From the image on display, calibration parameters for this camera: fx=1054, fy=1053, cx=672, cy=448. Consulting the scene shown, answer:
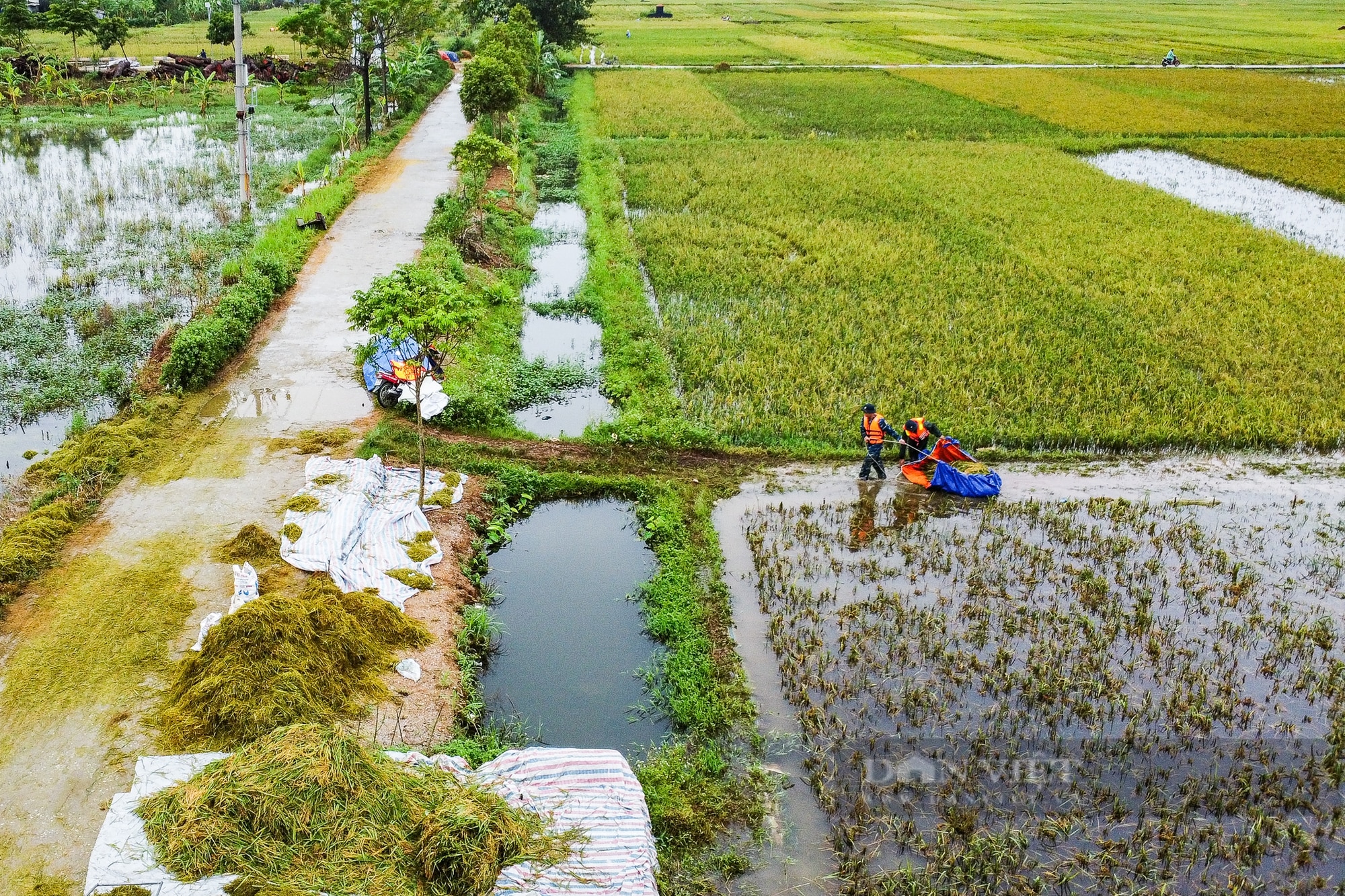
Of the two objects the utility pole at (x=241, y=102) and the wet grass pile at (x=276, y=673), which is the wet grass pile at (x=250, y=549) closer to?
the wet grass pile at (x=276, y=673)

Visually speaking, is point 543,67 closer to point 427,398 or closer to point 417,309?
point 427,398

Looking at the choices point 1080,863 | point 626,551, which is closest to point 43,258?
point 626,551

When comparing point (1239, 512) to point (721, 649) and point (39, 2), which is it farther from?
point (39, 2)

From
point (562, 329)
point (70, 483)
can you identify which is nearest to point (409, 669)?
point (70, 483)

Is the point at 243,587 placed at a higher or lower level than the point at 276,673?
higher

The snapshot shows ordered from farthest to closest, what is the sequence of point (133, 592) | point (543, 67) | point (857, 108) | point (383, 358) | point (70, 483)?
point (543, 67) < point (857, 108) < point (383, 358) < point (70, 483) < point (133, 592)

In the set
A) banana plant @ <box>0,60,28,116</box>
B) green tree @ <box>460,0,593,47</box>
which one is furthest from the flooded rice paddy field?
green tree @ <box>460,0,593,47</box>

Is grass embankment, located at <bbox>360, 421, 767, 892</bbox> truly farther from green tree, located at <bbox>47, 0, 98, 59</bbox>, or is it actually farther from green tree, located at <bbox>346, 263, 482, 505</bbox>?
green tree, located at <bbox>47, 0, 98, 59</bbox>
